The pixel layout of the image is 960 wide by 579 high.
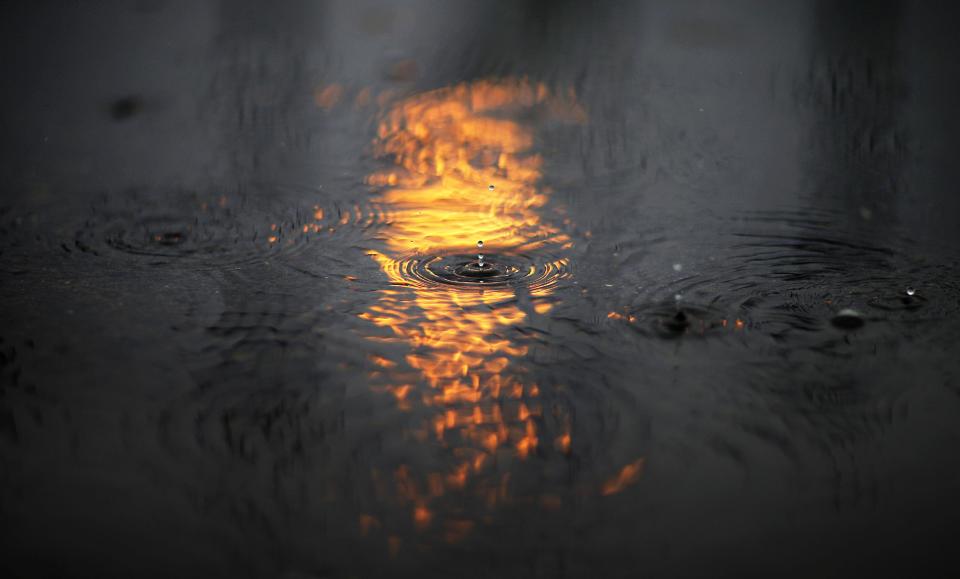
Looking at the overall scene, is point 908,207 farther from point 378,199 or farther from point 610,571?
point 610,571

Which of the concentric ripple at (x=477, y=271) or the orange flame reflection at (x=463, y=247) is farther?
the concentric ripple at (x=477, y=271)

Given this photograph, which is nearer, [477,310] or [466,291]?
[477,310]

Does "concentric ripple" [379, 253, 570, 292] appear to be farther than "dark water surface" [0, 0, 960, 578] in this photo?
Yes

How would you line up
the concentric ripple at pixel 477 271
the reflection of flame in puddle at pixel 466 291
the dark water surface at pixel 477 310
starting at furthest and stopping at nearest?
the concentric ripple at pixel 477 271 < the reflection of flame in puddle at pixel 466 291 < the dark water surface at pixel 477 310

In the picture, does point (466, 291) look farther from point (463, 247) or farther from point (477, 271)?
point (463, 247)

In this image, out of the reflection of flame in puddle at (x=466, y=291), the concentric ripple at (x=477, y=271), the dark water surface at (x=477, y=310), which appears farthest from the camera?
the concentric ripple at (x=477, y=271)

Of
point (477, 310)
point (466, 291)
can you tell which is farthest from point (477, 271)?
point (477, 310)

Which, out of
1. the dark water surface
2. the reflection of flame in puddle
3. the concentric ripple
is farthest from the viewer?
the concentric ripple
